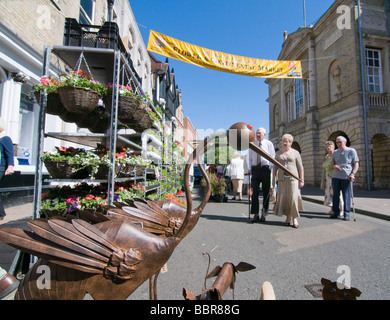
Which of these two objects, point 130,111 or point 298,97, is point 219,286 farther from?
point 298,97

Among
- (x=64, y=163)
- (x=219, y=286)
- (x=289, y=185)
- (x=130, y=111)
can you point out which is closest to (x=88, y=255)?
(x=219, y=286)

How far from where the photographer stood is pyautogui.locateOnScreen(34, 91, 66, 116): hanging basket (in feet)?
8.53

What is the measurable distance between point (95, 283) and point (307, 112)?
65.4 ft

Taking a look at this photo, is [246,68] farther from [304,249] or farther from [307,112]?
[307,112]

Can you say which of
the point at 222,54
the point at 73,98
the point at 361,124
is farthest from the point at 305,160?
the point at 73,98

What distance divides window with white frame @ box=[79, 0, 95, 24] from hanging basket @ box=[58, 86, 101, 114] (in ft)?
30.1

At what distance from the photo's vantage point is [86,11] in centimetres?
1019

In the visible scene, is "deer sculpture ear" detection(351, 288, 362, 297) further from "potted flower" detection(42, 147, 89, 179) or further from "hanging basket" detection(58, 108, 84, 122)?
"hanging basket" detection(58, 108, 84, 122)

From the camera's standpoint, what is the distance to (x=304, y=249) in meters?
3.11

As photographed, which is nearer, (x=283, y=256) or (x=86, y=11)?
(x=283, y=256)

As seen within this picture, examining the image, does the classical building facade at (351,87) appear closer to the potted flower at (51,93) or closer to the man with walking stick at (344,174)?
the man with walking stick at (344,174)

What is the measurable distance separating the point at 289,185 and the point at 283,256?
1957mm

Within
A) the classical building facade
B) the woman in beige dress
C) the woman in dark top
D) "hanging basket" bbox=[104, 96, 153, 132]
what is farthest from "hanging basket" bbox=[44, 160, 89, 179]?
the classical building facade
